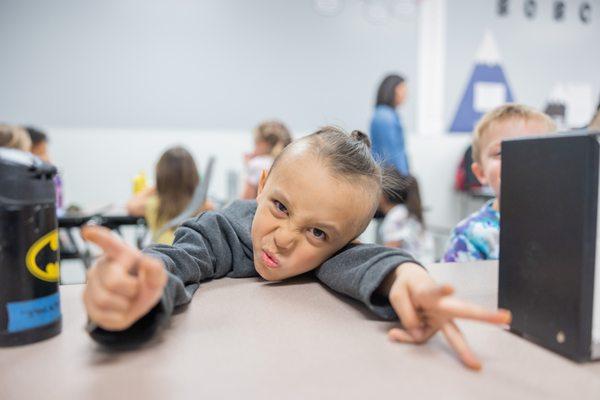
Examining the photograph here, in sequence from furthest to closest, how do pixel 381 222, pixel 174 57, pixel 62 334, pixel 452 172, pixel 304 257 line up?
pixel 452 172
pixel 174 57
pixel 381 222
pixel 304 257
pixel 62 334

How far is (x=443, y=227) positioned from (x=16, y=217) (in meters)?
4.37

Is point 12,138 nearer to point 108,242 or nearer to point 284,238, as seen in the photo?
point 284,238

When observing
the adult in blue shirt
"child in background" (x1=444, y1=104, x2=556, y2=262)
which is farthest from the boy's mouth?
the adult in blue shirt

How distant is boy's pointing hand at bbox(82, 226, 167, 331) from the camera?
415mm

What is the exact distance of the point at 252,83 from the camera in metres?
3.94

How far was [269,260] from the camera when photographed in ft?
2.36

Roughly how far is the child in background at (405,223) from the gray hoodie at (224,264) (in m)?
2.37

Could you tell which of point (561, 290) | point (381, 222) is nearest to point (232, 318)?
point (561, 290)

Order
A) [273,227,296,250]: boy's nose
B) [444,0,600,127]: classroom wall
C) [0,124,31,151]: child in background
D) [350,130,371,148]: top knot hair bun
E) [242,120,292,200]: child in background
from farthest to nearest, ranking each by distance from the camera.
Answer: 1. [444,0,600,127]: classroom wall
2. [242,120,292,200]: child in background
3. [0,124,31,151]: child in background
4. [350,130,371,148]: top knot hair bun
5. [273,227,296,250]: boy's nose

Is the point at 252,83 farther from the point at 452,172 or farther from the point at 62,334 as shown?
the point at 62,334

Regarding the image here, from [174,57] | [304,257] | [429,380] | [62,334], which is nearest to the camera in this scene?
[429,380]

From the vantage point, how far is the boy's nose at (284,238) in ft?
2.28

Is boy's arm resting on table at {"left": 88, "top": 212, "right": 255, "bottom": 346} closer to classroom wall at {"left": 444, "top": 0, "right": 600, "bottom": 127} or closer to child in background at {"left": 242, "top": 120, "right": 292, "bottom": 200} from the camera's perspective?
child in background at {"left": 242, "top": 120, "right": 292, "bottom": 200}

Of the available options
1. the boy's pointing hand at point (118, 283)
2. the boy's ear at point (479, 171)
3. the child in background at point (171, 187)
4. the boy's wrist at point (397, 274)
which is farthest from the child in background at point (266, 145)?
the boy's pointing hand at point (118, 283)
